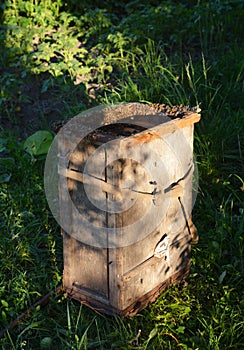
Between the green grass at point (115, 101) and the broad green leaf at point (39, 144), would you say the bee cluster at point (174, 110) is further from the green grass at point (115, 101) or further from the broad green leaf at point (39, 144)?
the broad green leaf at point (39, 144)

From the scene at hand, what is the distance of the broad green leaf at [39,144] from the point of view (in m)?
4.32

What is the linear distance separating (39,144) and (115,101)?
74cm

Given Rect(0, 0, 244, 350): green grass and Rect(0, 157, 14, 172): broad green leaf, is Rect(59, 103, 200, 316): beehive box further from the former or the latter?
Rect(0, 157, 14, 172): broad green leaf

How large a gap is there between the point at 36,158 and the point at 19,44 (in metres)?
2.07

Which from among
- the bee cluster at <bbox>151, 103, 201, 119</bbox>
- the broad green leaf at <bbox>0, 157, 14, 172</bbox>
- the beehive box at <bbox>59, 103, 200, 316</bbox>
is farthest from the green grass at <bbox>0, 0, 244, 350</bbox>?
the bee cluster at <bbox>151, 103, 201, 119</bbox>

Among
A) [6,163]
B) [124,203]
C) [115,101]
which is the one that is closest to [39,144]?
[6,163]

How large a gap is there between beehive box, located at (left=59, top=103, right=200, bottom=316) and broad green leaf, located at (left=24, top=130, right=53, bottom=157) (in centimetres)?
152

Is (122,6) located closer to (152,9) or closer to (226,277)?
(152,9)

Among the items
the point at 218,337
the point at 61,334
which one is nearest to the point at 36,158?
the point at 61,334

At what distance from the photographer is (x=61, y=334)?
2723 millimetres

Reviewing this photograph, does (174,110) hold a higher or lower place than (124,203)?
higher

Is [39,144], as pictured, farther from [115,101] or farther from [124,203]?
[124,203]

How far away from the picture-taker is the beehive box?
8.15ft

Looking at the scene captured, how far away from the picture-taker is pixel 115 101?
14.5 ft
